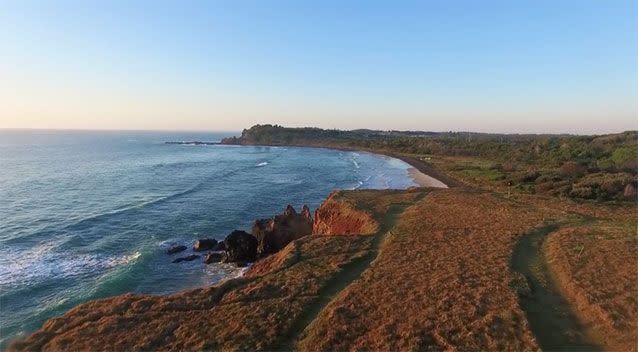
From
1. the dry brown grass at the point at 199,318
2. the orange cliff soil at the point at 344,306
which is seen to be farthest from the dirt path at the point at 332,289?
the dry brown grass at the point at 199,318

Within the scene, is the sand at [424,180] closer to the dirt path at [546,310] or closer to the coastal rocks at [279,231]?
the coastal rocks at [279,231]

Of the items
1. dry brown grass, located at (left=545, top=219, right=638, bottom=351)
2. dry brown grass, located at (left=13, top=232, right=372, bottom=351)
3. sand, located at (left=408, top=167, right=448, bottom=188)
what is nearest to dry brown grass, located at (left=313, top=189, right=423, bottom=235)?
dry brown grass, located at (left=13, top=232, right=372, bottom=351)

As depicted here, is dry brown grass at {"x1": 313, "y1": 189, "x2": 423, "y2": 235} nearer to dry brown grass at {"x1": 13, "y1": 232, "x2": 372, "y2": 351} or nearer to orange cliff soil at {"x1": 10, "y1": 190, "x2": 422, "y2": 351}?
orange cliff soil at {"x1": 10, "y1": 190, "x2": 422, "y2": 351}

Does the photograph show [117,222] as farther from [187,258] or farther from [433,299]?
[433,299]

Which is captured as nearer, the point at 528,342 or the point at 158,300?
the point at 528,342

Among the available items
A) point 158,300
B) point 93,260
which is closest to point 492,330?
point 158,300

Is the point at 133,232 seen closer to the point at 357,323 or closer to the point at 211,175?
the point at 357,323
